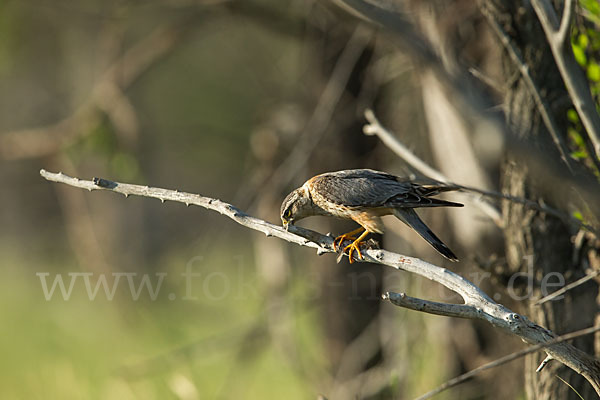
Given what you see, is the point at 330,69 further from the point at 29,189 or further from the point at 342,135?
the point at 29,189

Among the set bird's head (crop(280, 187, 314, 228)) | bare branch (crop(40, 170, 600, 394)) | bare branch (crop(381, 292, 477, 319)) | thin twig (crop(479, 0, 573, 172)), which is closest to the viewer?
bare branch (crop(381, 292, 477, 319))

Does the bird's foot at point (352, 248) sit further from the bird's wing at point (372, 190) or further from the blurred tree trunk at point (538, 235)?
the blurred tree trunk at point (538, 235)

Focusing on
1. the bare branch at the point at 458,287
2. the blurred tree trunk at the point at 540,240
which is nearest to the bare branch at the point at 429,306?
the bare branch at the point at 458,287

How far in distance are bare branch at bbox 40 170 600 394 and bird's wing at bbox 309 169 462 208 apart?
30cm

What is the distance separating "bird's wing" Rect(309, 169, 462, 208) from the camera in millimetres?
2631

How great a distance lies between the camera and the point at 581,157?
9.01ft

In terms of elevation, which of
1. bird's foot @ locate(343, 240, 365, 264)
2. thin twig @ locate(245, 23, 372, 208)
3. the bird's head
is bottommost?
bird's foot @ locate(343, 240, 365, 264)

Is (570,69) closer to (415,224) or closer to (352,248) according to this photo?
(415,224)

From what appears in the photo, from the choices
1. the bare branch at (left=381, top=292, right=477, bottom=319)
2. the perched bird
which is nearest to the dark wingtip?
the perched bird

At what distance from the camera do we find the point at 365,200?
109 inches

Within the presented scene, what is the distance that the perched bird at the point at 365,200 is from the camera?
2646mm

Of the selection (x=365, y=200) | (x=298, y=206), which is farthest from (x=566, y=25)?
(x=298, y=206)

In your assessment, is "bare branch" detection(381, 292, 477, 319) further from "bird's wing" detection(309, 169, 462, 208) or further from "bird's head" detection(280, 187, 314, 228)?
"bird's head" detection(280, 187, 314, 228)

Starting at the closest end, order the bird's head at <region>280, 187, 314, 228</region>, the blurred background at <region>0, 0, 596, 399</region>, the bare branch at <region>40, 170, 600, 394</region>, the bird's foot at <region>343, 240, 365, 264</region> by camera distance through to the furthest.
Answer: the bare branch at <region>40, 170, 600, 394</region> < the bird's foot at <region>343, 240, 365, 264</region> < the bird's head at <region>280, 187, 314, 228</region> < the blurred background at <region>0, 0, 596, 399</region>
